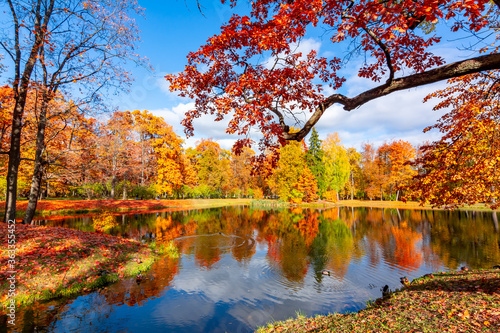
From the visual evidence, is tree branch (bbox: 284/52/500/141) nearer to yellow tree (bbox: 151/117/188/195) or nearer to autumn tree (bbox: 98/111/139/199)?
autumn tree (bbox: 98/111/139/199)

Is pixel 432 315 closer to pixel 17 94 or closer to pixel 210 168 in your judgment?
pixel 17 94

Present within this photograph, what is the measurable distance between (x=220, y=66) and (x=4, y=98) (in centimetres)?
2055

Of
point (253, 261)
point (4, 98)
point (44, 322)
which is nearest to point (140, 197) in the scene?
point (4, 98)

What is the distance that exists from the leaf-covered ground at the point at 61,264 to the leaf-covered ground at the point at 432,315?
625cm

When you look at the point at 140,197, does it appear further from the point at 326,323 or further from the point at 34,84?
the point at 326,323

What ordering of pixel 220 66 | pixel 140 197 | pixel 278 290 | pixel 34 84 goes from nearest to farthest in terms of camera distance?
pixel 220 66 → pixel 278 290 → pixel 34 84 → pixel 140 197

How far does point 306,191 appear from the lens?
43844mm

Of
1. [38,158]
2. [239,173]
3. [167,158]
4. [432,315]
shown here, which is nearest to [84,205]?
[167,158]

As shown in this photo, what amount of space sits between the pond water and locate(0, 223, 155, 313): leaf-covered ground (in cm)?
50

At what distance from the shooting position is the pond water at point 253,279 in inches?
244

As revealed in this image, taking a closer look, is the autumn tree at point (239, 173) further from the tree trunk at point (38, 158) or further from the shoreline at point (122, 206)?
the tree trunk at point (38, 158)

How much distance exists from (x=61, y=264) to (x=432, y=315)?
34.6 feet

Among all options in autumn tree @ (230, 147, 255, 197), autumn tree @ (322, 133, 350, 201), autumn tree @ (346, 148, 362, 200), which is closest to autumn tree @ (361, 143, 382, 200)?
autumn tree @ (346, 148, 362, 200)

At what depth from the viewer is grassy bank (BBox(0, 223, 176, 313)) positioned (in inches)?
264
